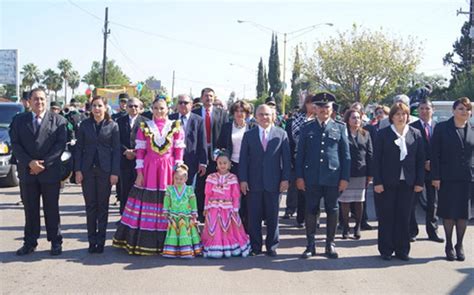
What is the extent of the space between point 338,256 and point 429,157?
7.13ft

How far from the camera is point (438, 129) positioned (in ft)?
23.5

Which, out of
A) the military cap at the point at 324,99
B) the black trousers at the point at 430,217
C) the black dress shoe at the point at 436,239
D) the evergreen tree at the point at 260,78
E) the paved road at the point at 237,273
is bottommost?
the paved road at the point at 237,273

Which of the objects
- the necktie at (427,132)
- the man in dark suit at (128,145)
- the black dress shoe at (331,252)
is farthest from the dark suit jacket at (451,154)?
the man in dark suit at (128,145)

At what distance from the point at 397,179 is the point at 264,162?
71.2 inches

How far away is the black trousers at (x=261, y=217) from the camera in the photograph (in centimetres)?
701

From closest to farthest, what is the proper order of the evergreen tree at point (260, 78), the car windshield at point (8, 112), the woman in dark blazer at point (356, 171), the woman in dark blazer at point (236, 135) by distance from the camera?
the woman in dark blazer at point (236, 135)
the woman in dark blazer at point (356, 171)
the car windshield at point (8, 112)
the evergreen tree at point (260, 78)

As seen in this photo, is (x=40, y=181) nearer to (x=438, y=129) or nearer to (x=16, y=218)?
(x=16, y=218)

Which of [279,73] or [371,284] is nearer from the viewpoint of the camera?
[371,284]

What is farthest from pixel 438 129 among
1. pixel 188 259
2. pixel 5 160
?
pixel 5 160

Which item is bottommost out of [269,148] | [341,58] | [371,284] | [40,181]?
[371,284]

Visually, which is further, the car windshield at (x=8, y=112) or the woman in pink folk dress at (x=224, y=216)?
the car windshield at (x=8, y=112)

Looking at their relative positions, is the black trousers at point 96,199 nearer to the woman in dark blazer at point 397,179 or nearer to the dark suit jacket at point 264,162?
the dark suit jacket at point 264,162

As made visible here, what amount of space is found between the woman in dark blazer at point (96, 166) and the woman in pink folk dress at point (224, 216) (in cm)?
137

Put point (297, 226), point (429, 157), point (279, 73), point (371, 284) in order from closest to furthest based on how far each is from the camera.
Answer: point (371, 284) < point (429, 157) < point (297, 226) < point (279, 73)
